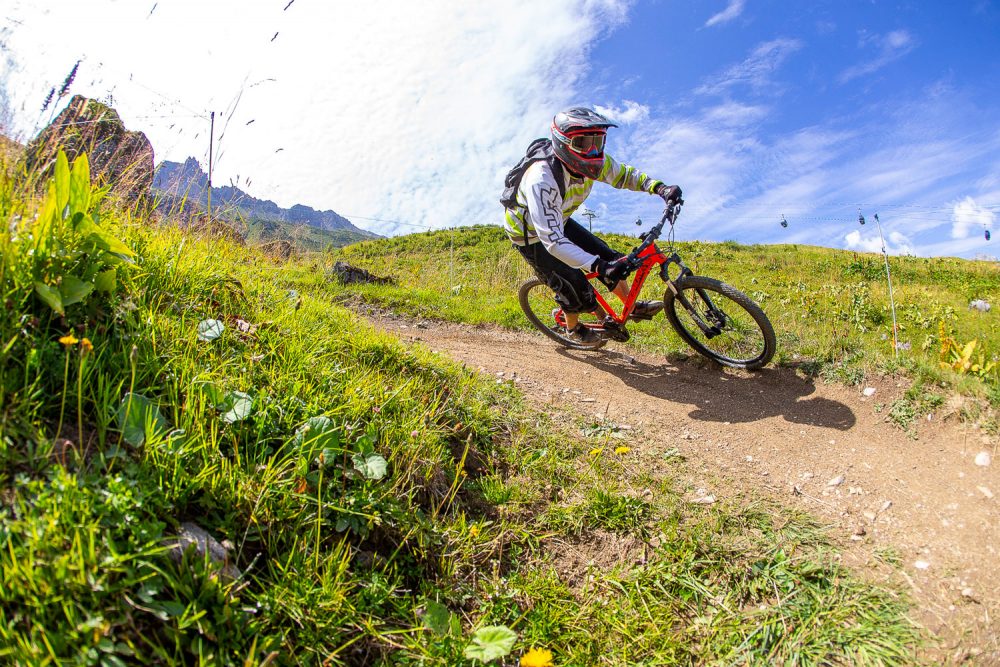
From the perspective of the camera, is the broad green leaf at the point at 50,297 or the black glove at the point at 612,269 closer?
the broad green leaf at the point at 50,297

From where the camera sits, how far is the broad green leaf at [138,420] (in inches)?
84.8

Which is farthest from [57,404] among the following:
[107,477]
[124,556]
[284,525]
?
[284,525]

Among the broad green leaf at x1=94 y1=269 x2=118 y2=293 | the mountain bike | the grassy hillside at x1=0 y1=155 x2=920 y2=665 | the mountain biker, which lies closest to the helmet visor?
the mountain biker

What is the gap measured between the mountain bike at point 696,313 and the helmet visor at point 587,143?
3.94ft

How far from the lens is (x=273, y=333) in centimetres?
344

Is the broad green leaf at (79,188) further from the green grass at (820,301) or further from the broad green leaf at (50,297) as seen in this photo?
the green grass at (820,301)

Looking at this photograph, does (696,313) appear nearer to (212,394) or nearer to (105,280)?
(212,394)

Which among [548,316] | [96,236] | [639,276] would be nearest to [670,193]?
[639,276]

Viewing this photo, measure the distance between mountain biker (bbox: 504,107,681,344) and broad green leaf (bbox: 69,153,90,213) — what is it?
441cm

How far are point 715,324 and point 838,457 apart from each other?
2.24m

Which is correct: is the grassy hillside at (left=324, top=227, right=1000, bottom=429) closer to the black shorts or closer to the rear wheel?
the rear wheel

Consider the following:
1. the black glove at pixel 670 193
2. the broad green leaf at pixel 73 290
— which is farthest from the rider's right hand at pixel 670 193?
the broad green leaf at pixel 73 290

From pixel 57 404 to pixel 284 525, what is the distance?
1.14 meters

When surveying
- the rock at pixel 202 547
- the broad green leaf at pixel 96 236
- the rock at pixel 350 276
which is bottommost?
the rock at pixel 202 547
